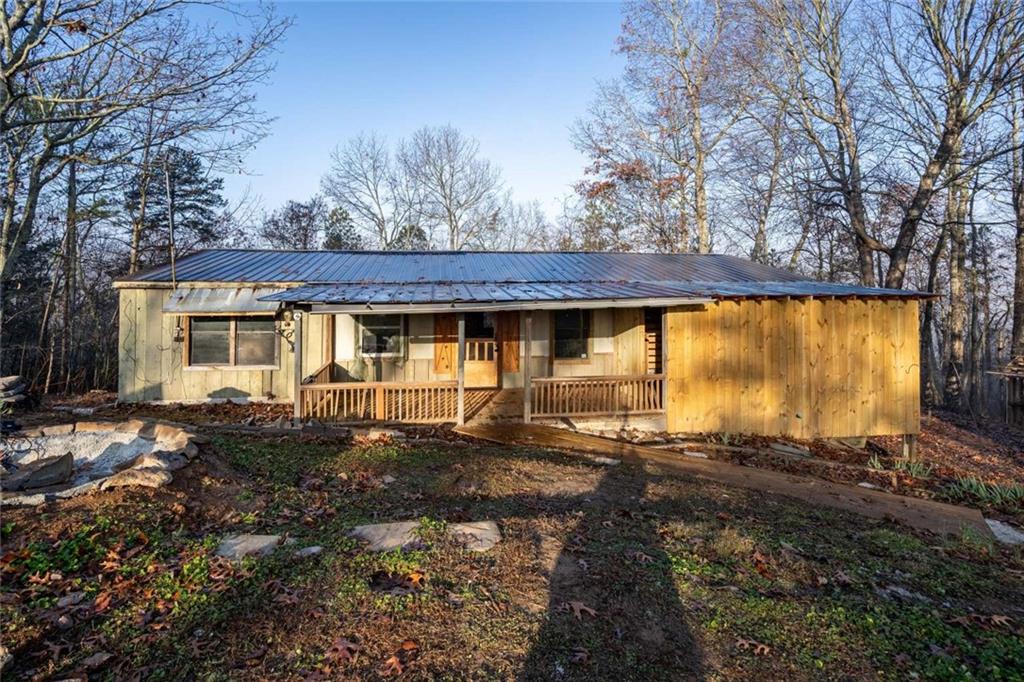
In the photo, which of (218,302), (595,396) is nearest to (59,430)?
(218,302)

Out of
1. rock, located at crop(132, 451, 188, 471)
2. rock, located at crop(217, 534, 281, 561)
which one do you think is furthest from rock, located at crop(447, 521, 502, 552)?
rock, located at crop(132, 451, 188, 471)

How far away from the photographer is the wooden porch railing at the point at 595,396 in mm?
10227

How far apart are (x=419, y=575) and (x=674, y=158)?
80.7 ft

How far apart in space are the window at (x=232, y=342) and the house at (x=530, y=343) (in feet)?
0.11

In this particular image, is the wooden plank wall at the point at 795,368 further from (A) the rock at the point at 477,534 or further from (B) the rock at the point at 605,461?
(A) the rock at the point at 477,534

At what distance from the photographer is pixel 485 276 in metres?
12.5

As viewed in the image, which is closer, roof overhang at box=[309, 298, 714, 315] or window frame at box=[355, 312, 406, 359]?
roof overhang at box=[309, 298, 714, 315]

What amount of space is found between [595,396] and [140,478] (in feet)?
25.9

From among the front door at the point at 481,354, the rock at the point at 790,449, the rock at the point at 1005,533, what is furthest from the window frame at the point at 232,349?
the rock at the point at 1005,533

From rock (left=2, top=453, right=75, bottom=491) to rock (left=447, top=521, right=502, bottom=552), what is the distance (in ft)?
12.9

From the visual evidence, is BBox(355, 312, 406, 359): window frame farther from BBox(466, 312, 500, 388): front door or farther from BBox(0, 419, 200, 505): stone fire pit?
BBox(0, 419, 200, 505): stone fire pit

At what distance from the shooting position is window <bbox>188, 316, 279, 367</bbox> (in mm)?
11977

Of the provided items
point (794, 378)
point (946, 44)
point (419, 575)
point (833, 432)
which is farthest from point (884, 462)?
point (946, 44)

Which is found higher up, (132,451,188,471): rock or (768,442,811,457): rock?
(132,451,188,471): rock
